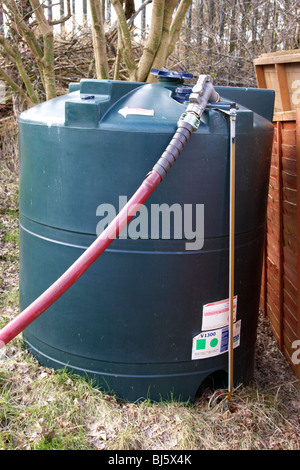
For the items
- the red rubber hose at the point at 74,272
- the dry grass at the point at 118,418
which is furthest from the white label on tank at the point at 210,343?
the red rubber hose at the point at 74,272

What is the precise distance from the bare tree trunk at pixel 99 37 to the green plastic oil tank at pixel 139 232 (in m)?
1.30

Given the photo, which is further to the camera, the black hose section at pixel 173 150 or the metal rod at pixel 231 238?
the metal rod at pixel 231 238

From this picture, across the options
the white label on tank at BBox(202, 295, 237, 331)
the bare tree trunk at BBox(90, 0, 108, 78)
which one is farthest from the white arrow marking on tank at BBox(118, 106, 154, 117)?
the bare tree trunk at BBox(90, 0, 108, 78)

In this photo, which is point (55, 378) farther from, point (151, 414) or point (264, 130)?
point (264, 130)

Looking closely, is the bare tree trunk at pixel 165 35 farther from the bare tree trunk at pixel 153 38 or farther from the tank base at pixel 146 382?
the tank base at pixel 146 382

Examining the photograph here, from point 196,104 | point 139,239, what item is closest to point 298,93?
point 196,104

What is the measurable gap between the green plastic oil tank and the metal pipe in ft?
0.35

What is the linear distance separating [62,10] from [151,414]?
6370 mm

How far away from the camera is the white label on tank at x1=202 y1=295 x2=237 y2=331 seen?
2.12m

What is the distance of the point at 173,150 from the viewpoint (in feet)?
5.75

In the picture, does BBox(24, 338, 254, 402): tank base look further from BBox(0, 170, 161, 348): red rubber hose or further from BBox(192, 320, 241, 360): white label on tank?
BBox(0, 170, 161, 348): red rubber hose

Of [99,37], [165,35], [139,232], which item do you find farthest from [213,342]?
[99,37]

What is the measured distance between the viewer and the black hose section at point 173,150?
5.59ft

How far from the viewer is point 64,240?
2084 mm
